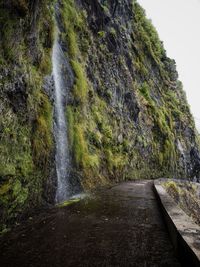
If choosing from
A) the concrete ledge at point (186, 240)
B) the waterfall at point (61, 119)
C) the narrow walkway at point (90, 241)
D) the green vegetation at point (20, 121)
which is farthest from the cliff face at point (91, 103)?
the concrete ledge at point (186, 240)

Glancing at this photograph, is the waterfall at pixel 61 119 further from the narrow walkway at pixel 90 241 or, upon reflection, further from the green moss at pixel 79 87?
the narrow walkway at pixel 90 241

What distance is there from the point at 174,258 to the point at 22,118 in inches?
142

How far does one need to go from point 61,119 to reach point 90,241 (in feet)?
15.3

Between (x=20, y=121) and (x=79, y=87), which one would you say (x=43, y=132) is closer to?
(x=20, y=121)

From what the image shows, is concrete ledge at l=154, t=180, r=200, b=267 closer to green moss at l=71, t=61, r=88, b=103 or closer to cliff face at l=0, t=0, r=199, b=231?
cliff face at l=0, t=0, r=199, b=231

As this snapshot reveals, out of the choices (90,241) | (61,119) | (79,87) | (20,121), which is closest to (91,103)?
(79,87)

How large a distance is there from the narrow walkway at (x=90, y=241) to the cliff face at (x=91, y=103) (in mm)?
627

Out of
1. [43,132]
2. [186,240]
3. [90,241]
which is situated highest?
[43,132]

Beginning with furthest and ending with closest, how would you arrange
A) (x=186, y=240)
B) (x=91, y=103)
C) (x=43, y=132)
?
1. (x=91, y=103)
2. (x=43, y=132)
3. (x=186, y=240)

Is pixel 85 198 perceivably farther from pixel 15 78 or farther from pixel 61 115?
pixel 15 78

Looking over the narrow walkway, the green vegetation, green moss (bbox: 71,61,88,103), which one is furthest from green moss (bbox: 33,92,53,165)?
green moss (bbox: 71,61,88,103)

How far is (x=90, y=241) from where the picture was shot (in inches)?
145

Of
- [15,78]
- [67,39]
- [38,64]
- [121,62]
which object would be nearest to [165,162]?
[121,62]

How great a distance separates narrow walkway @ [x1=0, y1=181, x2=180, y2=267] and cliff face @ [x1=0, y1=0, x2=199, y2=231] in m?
0.63
